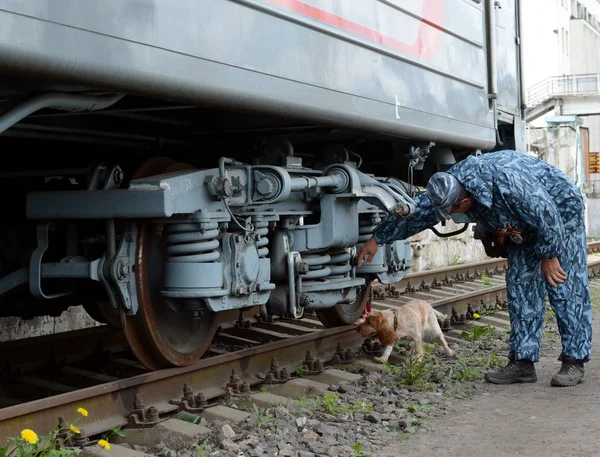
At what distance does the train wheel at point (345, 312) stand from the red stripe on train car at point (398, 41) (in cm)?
191

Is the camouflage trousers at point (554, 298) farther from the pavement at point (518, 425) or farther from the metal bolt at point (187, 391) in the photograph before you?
the metal bolt at point (187, 391)

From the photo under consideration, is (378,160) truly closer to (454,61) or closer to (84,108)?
(454,61)

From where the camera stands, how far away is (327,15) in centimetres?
511

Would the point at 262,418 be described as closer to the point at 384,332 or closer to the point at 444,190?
the point at 444,190

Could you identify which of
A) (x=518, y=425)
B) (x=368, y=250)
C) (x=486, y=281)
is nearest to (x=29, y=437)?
(x=518, y=425)

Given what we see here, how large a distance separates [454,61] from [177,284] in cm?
287

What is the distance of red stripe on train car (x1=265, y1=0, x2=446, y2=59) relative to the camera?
4.87m

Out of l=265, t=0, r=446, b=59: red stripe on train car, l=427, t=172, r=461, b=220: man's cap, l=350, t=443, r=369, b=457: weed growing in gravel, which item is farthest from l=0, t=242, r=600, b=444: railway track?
→ l=265, t=0, r=446, b=59: red stripe on train car

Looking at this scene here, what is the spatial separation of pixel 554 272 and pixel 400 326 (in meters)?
1.32

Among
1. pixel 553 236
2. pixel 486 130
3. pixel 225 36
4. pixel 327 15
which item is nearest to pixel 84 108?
pixel 225 36

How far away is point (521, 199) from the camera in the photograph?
557 centimetres

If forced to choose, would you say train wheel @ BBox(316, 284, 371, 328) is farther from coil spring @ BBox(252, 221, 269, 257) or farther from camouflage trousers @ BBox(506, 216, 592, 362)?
coil spring @ BBox(252, 221, 269, 257)

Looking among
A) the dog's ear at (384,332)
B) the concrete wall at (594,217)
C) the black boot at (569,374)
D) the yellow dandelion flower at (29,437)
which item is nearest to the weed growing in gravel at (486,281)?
the dog's ear at (384,332)

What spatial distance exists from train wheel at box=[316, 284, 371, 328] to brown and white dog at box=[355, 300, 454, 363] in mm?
520
